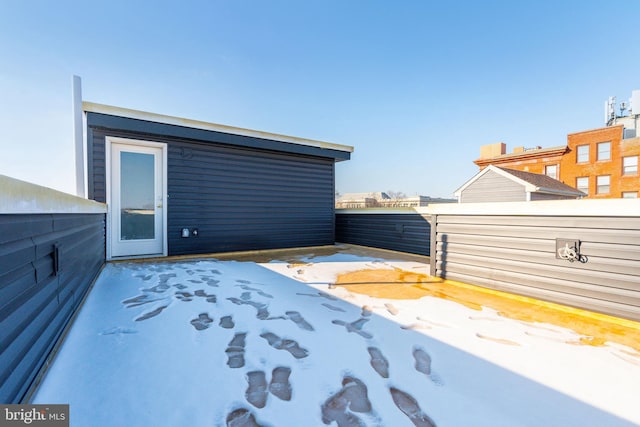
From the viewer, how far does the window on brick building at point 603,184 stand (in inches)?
634

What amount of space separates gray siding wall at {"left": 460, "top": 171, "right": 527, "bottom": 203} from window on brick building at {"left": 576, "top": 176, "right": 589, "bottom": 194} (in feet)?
30.8

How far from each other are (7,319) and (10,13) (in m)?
6.05

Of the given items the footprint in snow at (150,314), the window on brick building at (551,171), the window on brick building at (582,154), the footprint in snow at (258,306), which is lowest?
the footprint in snow at (258,306)

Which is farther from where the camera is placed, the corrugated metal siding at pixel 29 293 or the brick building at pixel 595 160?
the brick building at pixel 595 160

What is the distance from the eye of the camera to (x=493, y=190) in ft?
39.5

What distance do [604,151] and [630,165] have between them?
141cm

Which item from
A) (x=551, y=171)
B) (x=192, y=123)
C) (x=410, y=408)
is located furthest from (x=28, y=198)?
(x=551, y=171)

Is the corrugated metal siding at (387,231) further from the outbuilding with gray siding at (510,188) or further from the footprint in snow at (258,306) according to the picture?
the outbuilding with gray siding at (510,188)

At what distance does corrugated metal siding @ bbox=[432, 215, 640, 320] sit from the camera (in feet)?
6.93

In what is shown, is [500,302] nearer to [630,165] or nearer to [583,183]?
[583,183]

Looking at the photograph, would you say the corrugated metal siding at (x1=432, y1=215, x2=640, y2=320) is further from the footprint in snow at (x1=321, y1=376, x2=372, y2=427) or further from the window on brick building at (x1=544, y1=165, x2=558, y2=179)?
the window on brick building at (x1=544, y1=165, x2=558, y2=179)

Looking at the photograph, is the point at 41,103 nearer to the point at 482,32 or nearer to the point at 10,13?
the point at 10,13

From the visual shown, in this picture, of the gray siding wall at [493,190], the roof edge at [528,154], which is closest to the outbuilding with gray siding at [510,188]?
the gray siding wall at [493,190]

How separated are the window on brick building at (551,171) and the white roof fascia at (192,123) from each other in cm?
1819
